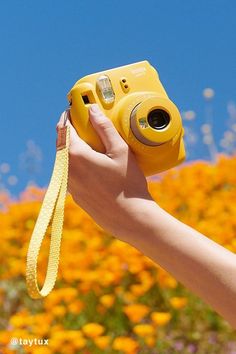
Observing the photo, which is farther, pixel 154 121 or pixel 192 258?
pixel 154 121

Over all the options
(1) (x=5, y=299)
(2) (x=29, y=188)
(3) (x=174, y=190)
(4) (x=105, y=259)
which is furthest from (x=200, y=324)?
(2) (x=29, y=188)

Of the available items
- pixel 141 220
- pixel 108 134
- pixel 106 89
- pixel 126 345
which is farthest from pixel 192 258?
pixel 126 345

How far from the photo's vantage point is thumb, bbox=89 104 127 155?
1083 millimetres

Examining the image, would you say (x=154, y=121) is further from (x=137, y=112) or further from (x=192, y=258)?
(x=192, y=258)

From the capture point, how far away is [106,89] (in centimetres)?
121

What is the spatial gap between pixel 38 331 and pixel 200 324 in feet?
1.90

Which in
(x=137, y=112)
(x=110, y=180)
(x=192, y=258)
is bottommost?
(x=192, y=258)

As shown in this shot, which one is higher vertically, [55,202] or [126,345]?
[126,345]

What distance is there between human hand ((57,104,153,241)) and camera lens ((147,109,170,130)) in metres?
0.08

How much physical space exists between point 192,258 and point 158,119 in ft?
0.80

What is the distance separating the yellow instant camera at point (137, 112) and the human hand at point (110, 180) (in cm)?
3

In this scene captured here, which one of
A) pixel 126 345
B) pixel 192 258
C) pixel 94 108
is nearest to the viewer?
pixel 192 258

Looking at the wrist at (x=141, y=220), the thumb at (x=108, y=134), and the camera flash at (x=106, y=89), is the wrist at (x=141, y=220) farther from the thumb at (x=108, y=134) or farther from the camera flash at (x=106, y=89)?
the camera flash at (x=106, y=89)

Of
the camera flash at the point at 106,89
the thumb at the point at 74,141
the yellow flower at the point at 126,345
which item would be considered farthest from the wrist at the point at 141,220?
the yellow flower at the point at 126,345
